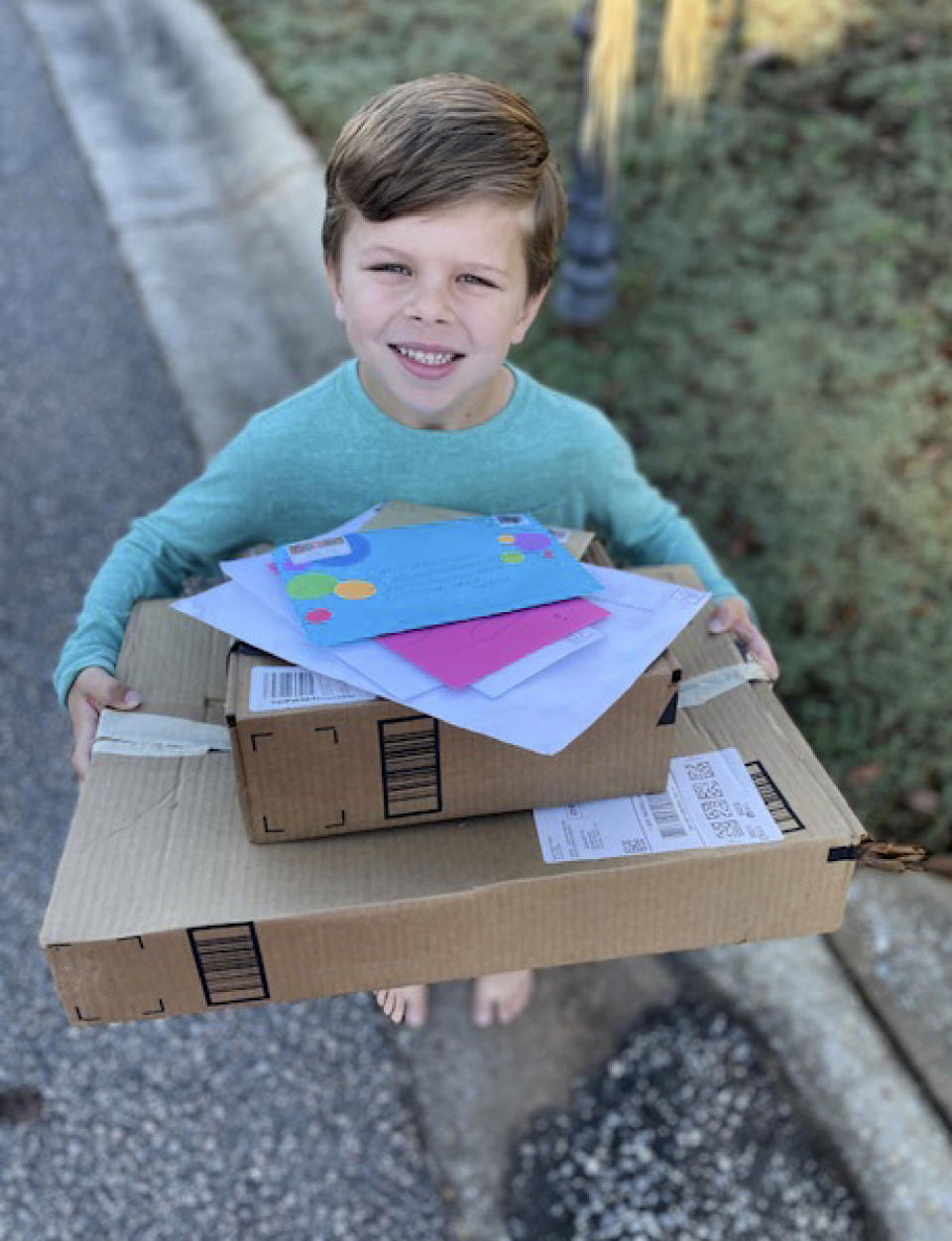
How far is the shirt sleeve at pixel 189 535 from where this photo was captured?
5.45 ft

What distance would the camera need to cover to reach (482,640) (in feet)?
4.04

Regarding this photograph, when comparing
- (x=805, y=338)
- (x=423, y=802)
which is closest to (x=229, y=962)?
(x=423, y=802)

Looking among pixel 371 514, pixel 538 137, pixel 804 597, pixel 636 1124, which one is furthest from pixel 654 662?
pixel 804 597

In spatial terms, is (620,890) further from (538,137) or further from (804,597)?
(804,597)

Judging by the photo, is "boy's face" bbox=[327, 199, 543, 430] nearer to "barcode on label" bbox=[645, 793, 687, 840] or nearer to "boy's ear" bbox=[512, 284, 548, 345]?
"boy's ear" bbox=[512, 284, 548, 345]

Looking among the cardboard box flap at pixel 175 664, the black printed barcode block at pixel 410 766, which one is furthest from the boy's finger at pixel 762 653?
the cardboard box flap at pixel 175 664

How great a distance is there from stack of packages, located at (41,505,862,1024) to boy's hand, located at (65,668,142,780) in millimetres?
44

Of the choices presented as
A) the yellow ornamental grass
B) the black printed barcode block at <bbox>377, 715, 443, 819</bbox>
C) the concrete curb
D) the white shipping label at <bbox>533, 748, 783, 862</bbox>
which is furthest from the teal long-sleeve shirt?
the concrete curb

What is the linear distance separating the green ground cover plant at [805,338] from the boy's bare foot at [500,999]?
0.87 m

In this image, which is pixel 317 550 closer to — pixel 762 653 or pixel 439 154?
pixel 439 154

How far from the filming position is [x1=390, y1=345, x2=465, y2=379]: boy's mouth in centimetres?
157

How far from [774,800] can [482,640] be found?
1.36 feet

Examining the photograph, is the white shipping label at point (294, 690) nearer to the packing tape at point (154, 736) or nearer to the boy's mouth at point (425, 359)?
the packing tape at point (154, 736)

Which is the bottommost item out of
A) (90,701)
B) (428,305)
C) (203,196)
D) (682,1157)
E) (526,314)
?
(682,1157)
